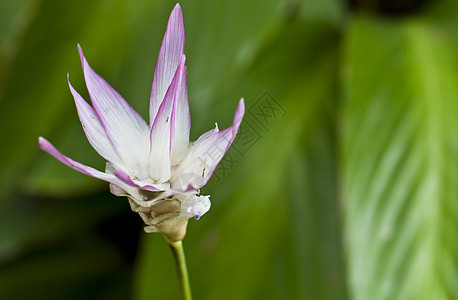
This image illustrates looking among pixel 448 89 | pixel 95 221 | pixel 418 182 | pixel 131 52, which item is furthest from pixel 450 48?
pixel 95 221

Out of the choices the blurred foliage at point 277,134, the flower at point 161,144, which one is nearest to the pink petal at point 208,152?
the flower at point 161,144

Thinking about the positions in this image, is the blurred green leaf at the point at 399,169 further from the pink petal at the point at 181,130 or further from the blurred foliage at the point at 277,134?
the pink petal at the point at 181,130

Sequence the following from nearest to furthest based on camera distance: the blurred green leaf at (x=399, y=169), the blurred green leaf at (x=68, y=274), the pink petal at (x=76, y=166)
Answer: the pink petal at (x=76, y=166) < the blurred green leaf at (x=399, y=169) < the blurred green leaf at (x=68, y=274)

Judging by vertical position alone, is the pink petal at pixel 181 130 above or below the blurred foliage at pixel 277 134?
below

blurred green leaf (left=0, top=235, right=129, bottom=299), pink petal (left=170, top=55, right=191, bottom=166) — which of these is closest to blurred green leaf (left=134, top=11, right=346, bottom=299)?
blurred green leaf (left=0, top=235, right=129, bottom=299)

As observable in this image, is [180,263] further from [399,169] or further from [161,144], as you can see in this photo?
[399,169]

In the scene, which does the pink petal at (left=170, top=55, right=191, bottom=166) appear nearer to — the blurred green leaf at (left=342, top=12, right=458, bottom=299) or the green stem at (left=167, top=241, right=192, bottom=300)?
the green stem at (left=167, top=241, right=192, bottom=300)
